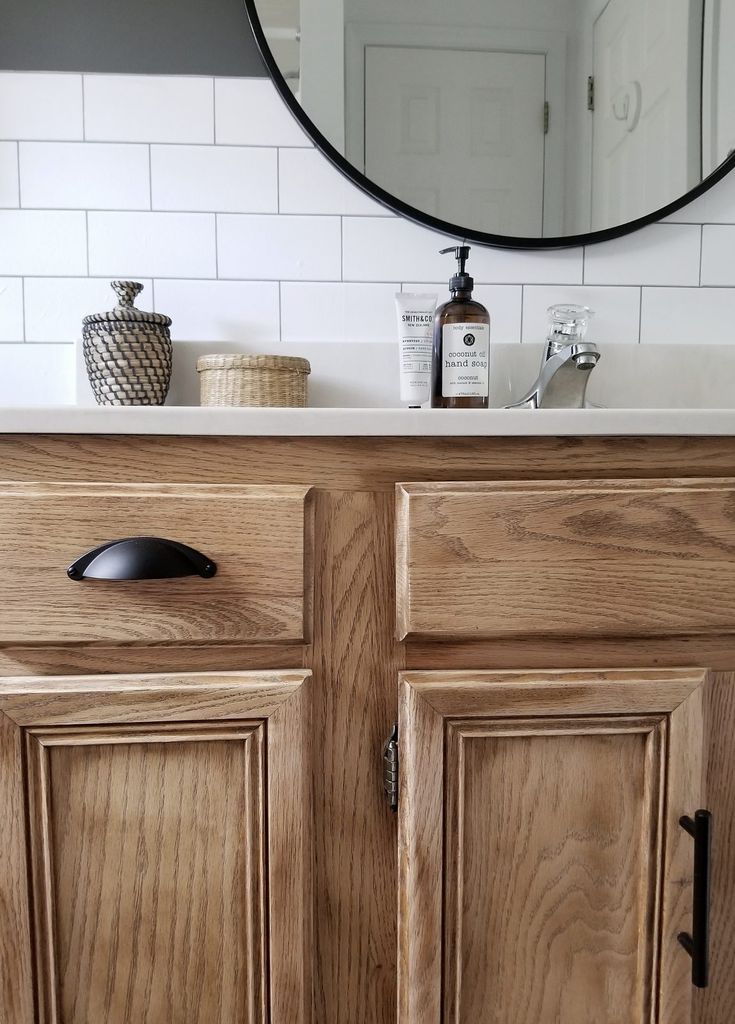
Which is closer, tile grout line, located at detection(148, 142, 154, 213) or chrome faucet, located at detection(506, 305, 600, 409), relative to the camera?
chrome faucet, located at detection(506, 305, 600, 409)

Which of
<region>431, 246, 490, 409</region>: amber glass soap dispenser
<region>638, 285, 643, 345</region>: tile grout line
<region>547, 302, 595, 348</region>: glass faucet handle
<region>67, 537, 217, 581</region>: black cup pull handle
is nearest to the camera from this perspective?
<region>67, 537, 217, 581</region>: black cup pull handle

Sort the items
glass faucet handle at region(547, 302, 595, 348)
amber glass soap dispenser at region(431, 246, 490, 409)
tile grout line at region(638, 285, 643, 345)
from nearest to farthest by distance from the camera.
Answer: amber glass soap dispenser at region(431, 246, 490, 409) → glass faucet handle at region(547, 302, 595, 348) → tile grout line at region(638, 285, 643, 345)

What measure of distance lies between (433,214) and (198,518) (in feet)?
2.32

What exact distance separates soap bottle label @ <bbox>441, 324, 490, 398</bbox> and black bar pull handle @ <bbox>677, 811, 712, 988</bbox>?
0.54 meters

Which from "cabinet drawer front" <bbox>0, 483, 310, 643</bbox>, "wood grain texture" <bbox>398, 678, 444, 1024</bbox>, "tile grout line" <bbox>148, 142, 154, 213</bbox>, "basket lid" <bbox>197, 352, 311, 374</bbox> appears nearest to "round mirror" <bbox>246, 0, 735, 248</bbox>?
"tile grout line" <bbox>148, 142, 154, 213</bbox>

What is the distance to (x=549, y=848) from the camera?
2.02 feet

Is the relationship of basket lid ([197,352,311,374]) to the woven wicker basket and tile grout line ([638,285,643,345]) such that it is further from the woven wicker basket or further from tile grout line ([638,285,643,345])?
tile grout line ([638,285,643,345])

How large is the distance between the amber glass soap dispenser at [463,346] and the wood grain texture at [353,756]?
1.02 feet

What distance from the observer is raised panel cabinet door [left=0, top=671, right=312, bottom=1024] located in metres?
0.58

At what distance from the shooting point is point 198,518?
1.91 ft

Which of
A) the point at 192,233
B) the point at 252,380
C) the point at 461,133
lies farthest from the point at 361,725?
the point at 461,133

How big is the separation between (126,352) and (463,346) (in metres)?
0.46

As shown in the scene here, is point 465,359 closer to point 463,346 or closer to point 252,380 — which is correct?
point 463,346

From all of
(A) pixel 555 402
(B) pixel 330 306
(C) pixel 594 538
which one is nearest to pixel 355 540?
(C) pixel 594 538
